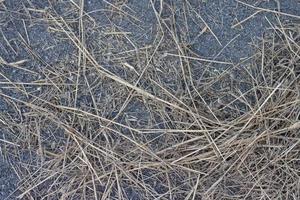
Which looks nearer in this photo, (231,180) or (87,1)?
(231,180)

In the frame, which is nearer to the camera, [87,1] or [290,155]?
[290,155]

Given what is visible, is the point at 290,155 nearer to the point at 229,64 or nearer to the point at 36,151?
the point at 229,64

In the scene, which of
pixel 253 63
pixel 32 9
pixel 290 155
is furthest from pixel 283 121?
pixel 32 9

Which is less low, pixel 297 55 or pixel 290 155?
pixel 297 55

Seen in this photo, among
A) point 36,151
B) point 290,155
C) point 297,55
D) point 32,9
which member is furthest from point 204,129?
point 32,9

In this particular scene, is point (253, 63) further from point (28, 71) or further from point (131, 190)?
point (28, 71)

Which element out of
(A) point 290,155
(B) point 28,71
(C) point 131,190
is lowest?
(C) point 131,190
